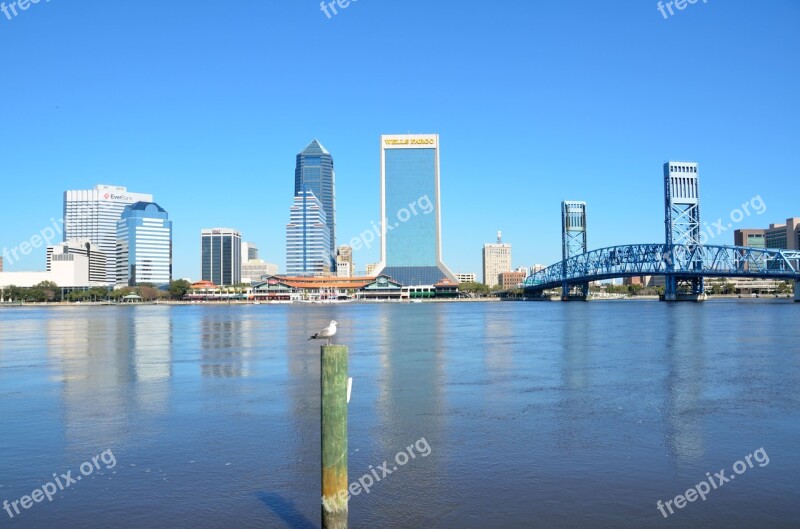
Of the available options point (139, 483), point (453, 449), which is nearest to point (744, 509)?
point (453, 449)

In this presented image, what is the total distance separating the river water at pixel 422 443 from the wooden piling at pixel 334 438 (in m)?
0.68

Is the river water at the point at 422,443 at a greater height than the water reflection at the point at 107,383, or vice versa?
the water reflection at the point at 107,383

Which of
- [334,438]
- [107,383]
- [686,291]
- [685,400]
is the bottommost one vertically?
[685,400]

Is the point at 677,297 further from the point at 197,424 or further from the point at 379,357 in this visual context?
the point at 197,424

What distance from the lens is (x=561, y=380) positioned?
81.6 feet

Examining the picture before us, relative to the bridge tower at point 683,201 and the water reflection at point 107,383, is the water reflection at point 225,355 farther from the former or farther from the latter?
the bridge tower at point 683,201

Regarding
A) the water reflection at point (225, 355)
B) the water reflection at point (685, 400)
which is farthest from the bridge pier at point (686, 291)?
the water reflection at point (225, 355)

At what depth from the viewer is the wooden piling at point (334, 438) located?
1022cm

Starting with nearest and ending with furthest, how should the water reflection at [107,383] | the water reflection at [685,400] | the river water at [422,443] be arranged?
1. the river water at [422,443]
2. the water reflection at [685,400]
3. the water reflection at [107,383]

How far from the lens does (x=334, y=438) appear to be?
10.3 meters

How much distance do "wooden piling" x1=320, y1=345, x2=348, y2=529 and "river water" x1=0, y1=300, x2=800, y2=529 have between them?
2.22 feet

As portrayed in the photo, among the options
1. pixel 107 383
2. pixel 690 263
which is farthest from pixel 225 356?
pixel 690 263

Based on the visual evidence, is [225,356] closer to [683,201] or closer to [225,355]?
[225,355]

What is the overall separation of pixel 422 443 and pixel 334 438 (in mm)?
5232
